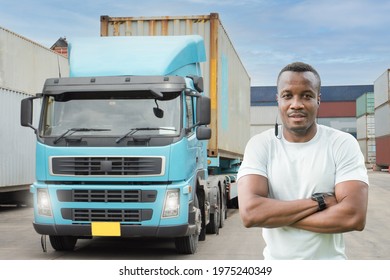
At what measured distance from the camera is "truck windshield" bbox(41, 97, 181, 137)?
22.4 feet

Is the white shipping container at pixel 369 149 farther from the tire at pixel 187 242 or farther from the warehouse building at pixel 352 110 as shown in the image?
the tire at pixel 187 242

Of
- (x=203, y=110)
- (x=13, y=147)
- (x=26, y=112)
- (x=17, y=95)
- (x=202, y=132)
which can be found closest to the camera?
(x=203, y=110)

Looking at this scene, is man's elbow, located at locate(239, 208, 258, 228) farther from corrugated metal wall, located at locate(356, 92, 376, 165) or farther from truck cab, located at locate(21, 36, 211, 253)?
corrugated metal wall, located at locate(356, 92, 376, 165)

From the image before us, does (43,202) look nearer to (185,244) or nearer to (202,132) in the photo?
(185,244)

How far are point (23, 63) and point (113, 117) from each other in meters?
12.4

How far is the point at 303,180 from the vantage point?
2.22m

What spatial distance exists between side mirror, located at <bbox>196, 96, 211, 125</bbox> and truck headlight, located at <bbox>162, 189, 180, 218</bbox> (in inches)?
34.4

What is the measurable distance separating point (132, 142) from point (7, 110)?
868 cm

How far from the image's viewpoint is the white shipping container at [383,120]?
5013 cm

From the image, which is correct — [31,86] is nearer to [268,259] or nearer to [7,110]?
[7,110]

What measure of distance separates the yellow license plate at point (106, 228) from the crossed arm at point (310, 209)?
457 cm

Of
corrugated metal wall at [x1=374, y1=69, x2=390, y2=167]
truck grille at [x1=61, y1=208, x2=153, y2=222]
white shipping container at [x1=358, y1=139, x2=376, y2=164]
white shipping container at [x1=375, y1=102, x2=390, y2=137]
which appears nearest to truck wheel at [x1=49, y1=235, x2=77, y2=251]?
truck grille at [x1=61, y1=208, x2=153, y2=222]

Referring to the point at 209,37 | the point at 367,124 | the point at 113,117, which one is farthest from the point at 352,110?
the point at 113,117
